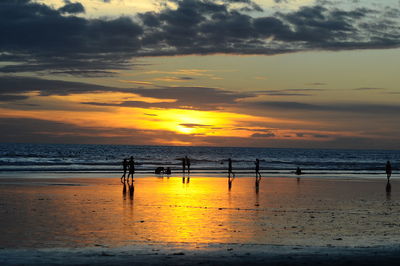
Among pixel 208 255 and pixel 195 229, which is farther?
pixel 195 229

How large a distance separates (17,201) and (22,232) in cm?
1010

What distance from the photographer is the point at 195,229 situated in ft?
60.7

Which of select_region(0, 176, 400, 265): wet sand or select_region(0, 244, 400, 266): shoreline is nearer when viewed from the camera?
select_region(0, 244, 400, 266): shoreline

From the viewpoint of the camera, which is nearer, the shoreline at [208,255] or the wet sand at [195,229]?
the shoreline at [208,255]

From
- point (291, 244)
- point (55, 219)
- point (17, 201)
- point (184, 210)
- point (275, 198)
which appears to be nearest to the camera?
point (291, 244)

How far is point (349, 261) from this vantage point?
13.7 meters

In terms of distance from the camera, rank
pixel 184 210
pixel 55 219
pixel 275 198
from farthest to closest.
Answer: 1. pixel 275 198
2. pixel 184 210
3. pixel 55 219

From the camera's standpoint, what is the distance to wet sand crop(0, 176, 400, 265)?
46.6 ft

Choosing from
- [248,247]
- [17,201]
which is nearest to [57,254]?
[248,247]

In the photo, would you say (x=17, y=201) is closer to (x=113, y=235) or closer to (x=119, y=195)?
(x=119, y=195)

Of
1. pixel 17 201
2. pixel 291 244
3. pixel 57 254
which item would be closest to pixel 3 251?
pixel 57 254

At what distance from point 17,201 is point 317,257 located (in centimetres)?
1772

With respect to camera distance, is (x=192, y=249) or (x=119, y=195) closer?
(x=192, y=249)

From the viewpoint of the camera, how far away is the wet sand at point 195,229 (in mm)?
14203
